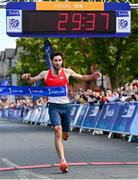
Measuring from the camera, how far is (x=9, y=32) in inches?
650

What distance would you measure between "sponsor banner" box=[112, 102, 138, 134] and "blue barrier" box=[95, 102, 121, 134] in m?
0.39

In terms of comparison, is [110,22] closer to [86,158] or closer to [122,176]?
[86,158]

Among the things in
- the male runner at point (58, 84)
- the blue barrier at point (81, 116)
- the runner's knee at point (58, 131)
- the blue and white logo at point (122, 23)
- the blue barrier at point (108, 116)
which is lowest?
the blue barrier at point (81, 116)

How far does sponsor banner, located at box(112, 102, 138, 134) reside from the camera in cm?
1728

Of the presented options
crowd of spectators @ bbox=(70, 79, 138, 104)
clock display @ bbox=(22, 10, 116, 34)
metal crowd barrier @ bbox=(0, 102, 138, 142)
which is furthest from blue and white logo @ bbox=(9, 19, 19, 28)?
crowd of spectators @ bbox=(70, 79, 138, 104)

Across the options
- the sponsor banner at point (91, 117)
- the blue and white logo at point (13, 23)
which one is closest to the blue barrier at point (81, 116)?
the sponsor banner at point (91, 117)

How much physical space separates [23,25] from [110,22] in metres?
2.48

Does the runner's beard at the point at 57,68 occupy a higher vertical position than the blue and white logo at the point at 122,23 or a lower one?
lower

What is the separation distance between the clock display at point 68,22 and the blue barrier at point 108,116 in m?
3.18

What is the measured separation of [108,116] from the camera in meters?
20.0

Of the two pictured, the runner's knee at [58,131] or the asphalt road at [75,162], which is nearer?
the asphalt road at [75,162]

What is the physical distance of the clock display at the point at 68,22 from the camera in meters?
16.5

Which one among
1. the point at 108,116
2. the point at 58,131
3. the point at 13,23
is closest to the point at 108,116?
the point at 108,116

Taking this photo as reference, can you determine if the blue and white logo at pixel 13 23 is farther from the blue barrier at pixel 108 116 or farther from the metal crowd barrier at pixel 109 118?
the blue barrier at pixel 108 116
